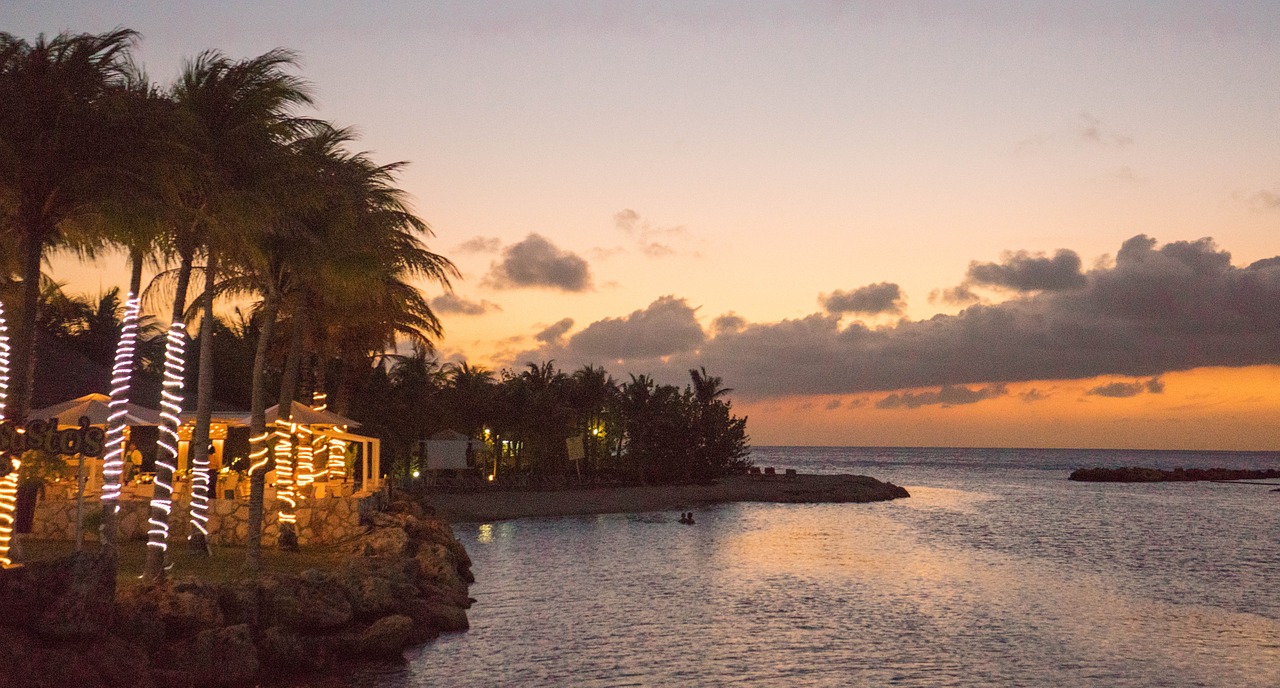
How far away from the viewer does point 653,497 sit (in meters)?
68.0

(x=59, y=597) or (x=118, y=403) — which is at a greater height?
(x=118, y=403)

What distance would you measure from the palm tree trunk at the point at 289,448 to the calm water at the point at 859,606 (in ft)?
16.4

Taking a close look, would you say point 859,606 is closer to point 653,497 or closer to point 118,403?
point 118,403

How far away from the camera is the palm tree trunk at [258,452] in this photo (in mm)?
19781

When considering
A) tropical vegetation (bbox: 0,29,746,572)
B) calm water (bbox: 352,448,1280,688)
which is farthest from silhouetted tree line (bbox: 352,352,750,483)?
tropical vegetation (bbox: 0,29,746,572)

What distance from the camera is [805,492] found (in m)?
78.2

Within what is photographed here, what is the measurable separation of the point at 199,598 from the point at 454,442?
4504 centimetres

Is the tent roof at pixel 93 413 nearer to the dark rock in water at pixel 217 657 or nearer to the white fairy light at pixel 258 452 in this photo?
the white fairy light at pixel 258 452

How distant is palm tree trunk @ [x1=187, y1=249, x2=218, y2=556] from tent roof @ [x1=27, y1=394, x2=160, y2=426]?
3956 mm

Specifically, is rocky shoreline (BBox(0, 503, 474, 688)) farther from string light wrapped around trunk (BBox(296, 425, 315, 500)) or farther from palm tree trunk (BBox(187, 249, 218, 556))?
string light wrapped around trunk (BBox(296, 425, 315, 500))

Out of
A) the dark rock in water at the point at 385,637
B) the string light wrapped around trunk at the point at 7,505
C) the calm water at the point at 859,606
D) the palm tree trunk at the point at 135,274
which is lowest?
the calm water at the point at 859,606

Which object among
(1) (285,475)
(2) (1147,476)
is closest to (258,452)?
(1) (285,475)

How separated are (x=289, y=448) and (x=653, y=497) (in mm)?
44562

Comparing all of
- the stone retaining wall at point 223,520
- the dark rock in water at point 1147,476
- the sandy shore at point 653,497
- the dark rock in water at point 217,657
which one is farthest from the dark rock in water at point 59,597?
the dark rock in water at point 1147,476
